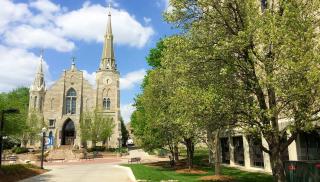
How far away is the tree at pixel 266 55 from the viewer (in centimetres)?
1217

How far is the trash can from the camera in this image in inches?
547

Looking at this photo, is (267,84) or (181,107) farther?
(181,107)

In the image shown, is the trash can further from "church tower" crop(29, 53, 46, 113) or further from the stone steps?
"church tower" crop(29, 53, 46, 113)

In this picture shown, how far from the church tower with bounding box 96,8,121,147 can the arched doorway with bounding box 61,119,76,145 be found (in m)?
7.26

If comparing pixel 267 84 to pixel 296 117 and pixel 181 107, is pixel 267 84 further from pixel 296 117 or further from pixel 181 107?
pixel 181 107

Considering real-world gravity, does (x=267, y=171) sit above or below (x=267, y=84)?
below

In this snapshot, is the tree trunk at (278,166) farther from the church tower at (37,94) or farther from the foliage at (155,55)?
the church tower at (37,94)

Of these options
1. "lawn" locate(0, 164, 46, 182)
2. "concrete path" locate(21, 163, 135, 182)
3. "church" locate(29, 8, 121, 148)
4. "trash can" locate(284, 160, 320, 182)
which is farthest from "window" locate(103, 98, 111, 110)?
"trash can" locate(284, 160, 320, 182)

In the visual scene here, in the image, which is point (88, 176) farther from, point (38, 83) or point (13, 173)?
point (38, 83)

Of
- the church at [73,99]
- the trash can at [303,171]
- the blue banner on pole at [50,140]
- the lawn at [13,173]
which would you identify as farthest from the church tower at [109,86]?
the trash can at [303,171]

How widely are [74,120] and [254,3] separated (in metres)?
63.5

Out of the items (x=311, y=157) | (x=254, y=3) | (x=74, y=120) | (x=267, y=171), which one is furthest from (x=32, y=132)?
(x=254, y=3)

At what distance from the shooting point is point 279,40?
12.6 meters

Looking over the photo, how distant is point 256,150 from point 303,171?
571 inches
